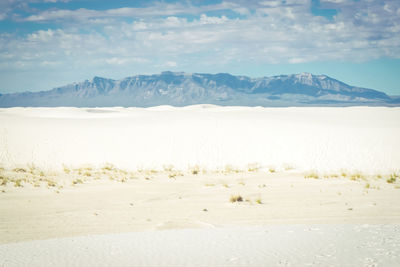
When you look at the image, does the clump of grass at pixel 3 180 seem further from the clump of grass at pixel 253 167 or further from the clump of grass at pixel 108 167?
the clump of grass at pixel 253 167

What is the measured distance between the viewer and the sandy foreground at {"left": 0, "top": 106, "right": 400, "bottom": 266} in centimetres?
550

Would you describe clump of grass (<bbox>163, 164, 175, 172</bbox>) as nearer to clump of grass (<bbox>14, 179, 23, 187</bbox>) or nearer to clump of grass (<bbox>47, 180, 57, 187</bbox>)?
clump of grass (<bbox>47, 180, 57, 187</bbox>)

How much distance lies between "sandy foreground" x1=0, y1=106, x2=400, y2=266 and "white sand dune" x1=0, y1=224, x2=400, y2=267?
15mm

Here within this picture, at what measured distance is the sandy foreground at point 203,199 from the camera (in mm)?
5496

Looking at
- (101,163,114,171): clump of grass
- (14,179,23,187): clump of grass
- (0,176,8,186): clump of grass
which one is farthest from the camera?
(101,163,114,171): clump of grass

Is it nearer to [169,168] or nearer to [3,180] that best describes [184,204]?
[3,180]

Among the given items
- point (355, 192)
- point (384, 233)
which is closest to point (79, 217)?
point (384, 233)

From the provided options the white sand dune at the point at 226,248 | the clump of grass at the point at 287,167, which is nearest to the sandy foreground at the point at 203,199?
the white sand dune at the point at 226,248

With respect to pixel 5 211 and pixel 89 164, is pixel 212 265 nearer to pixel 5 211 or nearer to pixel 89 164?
pixel 5 211

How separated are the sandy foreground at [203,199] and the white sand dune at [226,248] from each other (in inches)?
0.6

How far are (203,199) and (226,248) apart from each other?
455cm

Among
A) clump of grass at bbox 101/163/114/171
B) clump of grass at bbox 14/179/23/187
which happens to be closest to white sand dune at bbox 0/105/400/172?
clump of grass at bbox 101/163/114/171

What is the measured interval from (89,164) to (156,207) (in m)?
8.91

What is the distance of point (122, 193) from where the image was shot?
36.7ft
